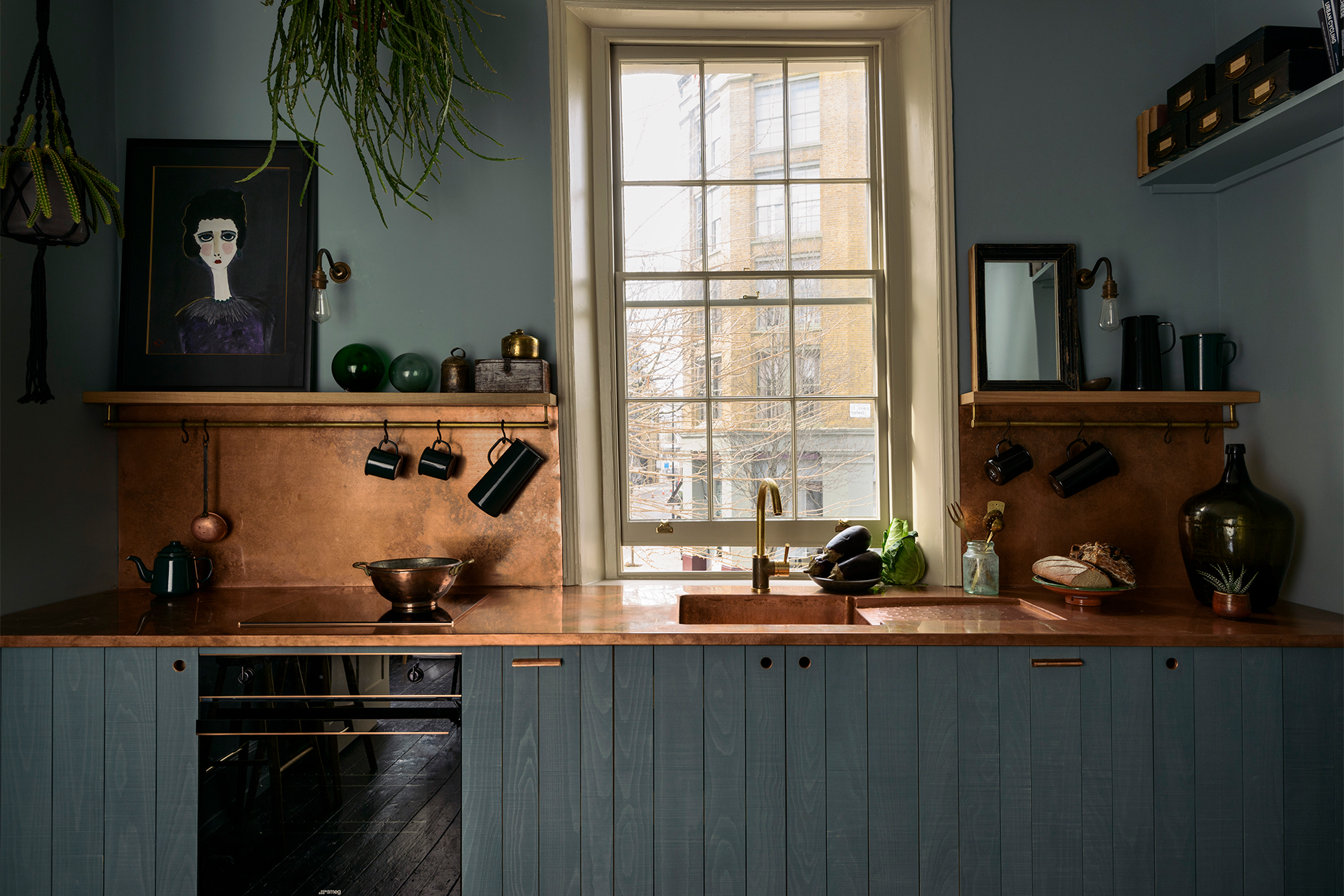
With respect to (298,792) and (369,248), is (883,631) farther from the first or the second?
(369,248)

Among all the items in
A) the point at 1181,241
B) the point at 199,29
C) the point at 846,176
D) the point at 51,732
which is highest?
the point at 199,29

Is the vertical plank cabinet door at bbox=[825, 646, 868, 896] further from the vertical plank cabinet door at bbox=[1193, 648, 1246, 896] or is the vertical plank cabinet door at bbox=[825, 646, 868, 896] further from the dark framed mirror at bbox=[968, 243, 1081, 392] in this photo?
the dark framed mirror at bbox=[968, 243, 1081, 392]

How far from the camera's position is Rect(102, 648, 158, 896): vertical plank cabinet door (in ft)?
5.88

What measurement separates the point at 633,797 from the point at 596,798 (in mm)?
99

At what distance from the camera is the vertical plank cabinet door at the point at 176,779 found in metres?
1.79

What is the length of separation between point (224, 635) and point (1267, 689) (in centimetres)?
271

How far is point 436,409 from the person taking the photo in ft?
7.84

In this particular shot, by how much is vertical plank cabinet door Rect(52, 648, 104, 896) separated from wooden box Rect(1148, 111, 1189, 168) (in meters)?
3.44

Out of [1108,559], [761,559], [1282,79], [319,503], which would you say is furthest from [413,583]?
[1282,79]

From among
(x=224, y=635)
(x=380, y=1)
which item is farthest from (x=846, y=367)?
(x=224, y=635)

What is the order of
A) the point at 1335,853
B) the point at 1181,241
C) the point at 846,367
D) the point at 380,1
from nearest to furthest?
1. the point at 1335,853
2. the point at 380,1
3. the point at 1181,241
4. the point at 846,367

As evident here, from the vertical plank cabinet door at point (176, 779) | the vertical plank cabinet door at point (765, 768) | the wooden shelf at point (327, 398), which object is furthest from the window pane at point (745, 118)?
the vertical plank cabinet door at point (176, 779)

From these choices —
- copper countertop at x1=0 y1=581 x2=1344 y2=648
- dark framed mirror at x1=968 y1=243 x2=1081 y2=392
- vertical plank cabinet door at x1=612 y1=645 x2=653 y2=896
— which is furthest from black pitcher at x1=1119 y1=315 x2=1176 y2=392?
vertical plank cabinet door at x1=612 y1=645 x2=653 y2=896

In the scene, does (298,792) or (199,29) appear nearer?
(298,792)
